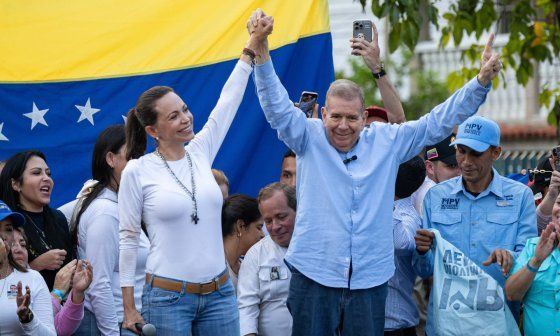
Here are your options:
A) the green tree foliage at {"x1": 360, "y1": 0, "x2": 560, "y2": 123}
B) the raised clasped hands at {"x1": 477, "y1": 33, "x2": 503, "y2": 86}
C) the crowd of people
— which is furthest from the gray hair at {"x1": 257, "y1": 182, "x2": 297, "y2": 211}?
the green tree foliage at {"x1": 360, "y1": 0, "x2": 560, "y2": 123}

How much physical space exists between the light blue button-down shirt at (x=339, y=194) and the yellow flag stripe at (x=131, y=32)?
228 cm

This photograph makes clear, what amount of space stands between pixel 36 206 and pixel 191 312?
1445mm

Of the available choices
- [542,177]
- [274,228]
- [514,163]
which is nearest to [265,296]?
[274,228]

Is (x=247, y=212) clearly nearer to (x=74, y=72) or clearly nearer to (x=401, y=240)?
(x=401, y=240)

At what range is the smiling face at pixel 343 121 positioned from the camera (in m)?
6.04

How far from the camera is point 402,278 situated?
23.1ft

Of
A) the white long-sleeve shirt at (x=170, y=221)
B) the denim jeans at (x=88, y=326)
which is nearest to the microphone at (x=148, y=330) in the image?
the white long-sleeve shirt at (x=170, y=221)

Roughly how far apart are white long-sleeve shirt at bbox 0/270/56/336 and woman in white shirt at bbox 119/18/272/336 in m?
0.62

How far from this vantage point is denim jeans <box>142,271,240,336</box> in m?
5.79

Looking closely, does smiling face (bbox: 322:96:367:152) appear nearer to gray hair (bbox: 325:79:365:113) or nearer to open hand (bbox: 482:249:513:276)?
gray hair (bbox: 325:79:365:113)

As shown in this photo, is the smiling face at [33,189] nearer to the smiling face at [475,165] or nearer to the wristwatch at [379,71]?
the wristwatch at [379,71]

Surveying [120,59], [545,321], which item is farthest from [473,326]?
[120,59]

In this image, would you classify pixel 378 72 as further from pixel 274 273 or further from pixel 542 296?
pixel 542 296

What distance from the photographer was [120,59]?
820 centimetres
